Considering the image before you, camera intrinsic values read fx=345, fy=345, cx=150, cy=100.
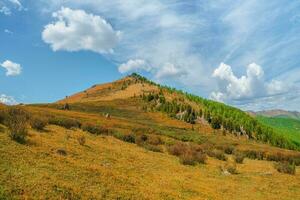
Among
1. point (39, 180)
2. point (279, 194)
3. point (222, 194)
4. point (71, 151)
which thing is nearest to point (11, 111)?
point (71, 151)

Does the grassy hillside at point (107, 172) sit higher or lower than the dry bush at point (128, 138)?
lower

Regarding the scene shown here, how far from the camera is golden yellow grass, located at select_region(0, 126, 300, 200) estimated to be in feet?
53.5

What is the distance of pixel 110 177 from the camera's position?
66.3 feet

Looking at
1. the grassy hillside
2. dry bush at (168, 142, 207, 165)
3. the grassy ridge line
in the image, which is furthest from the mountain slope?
the grassy hillside

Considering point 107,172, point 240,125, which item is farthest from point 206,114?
point 107,172

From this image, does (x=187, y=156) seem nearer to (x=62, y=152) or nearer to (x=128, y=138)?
(x=128, y=138)

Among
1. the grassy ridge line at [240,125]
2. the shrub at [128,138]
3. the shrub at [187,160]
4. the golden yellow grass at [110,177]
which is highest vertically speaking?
the grassy ridge line at [240,125]

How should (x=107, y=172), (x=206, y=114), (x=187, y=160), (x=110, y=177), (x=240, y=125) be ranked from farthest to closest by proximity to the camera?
(x=240, y=125) → (x=206, y=114) → (x=187, y=160) → (x=107, y=172) → (x=110, y=177)

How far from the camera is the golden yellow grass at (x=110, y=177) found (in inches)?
642

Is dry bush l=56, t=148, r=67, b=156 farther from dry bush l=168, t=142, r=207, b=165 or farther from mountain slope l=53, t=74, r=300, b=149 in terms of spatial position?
mountain slope l=53, t=74, r=300, b=149

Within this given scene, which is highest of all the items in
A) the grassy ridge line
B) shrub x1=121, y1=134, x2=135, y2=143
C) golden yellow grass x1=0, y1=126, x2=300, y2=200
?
the grassy ridge line

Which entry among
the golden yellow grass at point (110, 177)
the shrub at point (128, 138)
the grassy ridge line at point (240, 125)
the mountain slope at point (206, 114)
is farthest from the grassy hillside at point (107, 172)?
the grassy ridge line at point (240, 125)

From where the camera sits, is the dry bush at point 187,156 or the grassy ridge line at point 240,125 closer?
the dry bush at point 187,156

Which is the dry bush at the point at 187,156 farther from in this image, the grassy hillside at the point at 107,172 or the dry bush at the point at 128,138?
the dry bush at the point at 128,138
